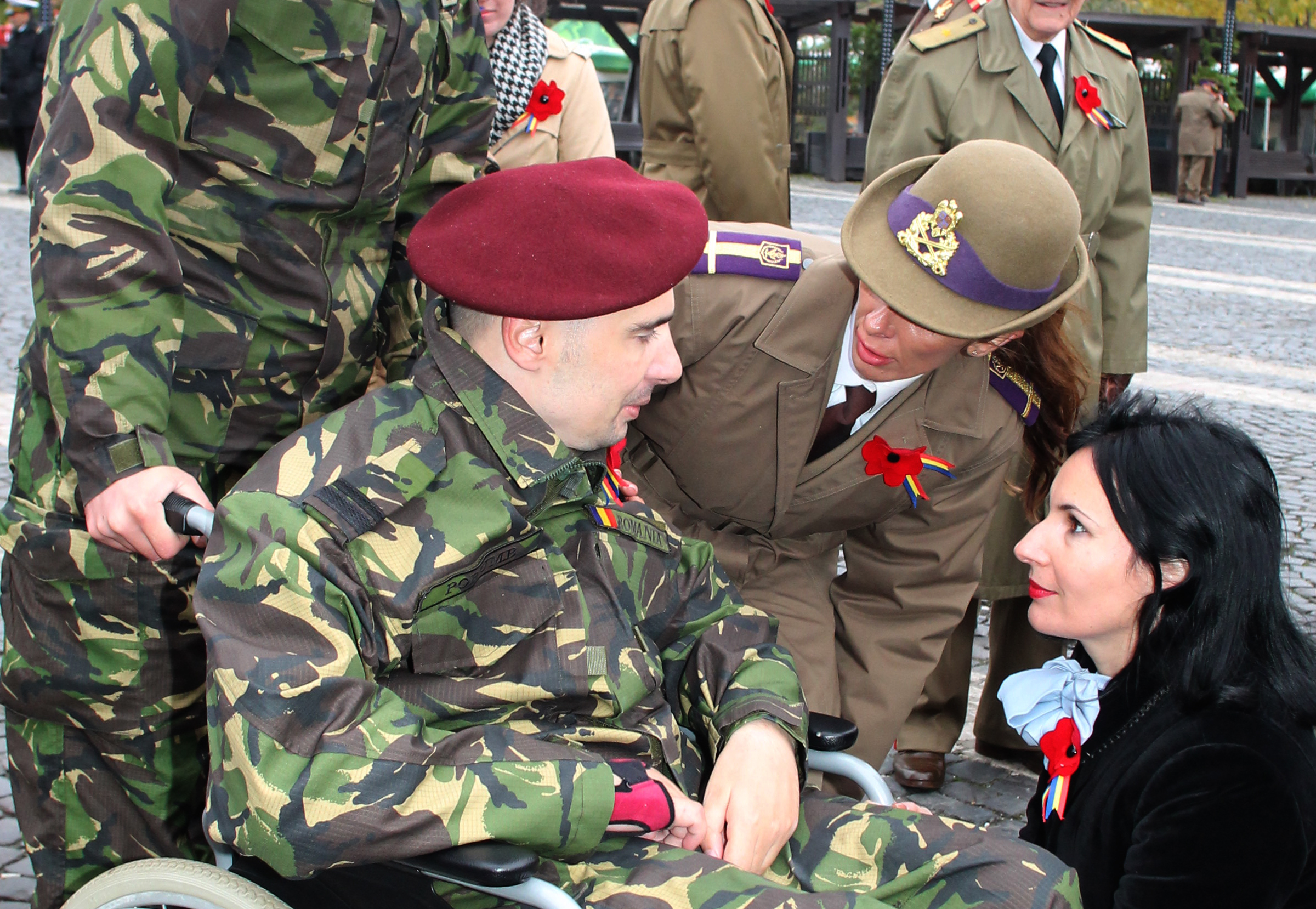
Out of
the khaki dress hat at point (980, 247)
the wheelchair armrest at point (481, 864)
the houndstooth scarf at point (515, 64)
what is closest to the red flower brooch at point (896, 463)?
the khaki dress hat at point (980, 247)

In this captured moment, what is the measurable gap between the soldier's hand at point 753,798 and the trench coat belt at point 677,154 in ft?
7.77

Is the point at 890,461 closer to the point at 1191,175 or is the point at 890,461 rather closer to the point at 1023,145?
the point at 1023,145

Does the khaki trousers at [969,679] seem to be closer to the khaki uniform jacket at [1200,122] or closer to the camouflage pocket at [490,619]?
the camouflage pocket at [490,619]

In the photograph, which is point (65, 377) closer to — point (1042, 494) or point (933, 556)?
point (933, 556)

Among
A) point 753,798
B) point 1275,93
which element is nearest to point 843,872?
point 753,798

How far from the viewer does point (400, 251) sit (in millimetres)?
2107

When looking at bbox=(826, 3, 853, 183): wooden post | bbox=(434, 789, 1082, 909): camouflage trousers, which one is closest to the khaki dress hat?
bbox=(434, 789, 1082, 909): camouflage trousers

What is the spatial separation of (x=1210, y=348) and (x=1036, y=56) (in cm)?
468

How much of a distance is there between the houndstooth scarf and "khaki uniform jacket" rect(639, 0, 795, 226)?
0.47 m

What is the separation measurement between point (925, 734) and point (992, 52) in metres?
1.65

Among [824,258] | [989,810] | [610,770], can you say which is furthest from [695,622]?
[989,810]

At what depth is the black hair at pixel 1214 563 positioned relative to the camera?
189cm

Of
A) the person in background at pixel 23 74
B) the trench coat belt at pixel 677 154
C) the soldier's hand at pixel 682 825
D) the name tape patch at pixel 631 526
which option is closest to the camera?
the soldier's hand at pixel 682 825

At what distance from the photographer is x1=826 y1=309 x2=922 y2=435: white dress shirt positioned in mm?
2449
